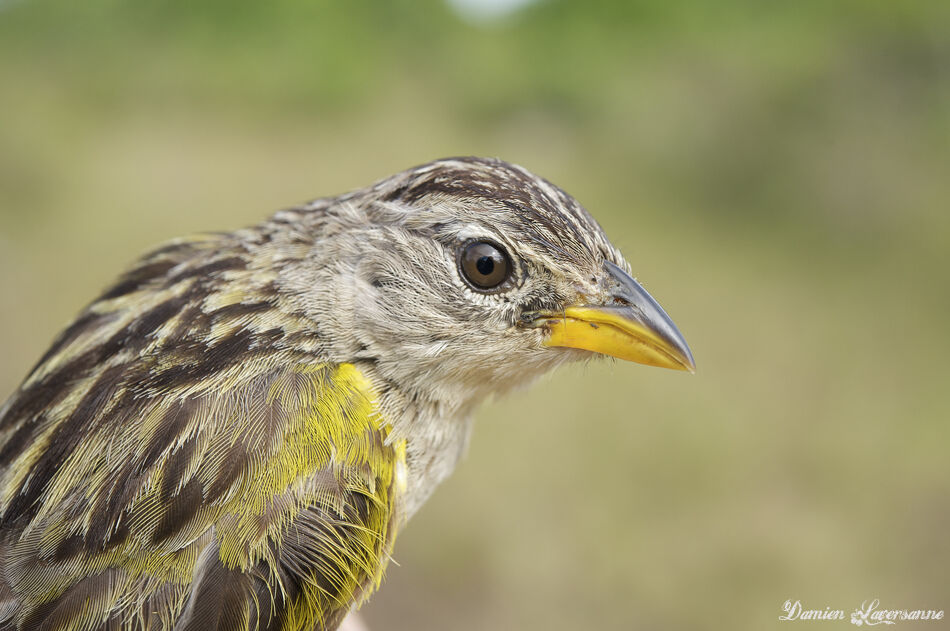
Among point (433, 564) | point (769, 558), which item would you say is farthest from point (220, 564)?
point (769, 558)

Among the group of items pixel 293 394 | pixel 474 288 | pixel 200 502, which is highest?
pixel 474 288

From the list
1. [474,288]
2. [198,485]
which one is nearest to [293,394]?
[198,485]

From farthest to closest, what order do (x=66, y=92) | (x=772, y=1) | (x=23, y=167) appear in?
(x=66, y=92), (x=23, y=167), (x=772, y=1)

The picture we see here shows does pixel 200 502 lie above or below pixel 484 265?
A: below

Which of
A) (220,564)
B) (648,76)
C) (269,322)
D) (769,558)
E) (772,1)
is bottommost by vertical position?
(769,558)

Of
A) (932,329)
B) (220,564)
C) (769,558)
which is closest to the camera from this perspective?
(220,564)

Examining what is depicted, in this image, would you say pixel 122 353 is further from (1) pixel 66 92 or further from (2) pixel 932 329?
(1) pixel 66 92
